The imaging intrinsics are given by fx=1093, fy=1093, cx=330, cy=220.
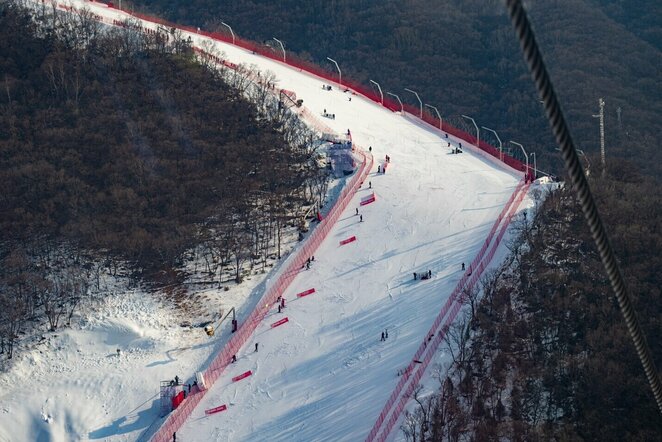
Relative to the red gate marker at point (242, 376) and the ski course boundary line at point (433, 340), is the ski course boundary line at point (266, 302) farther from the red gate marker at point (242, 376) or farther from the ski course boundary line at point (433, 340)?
the ski course boundary line at point (433, 340)

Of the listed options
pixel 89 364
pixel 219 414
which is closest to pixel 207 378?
pixel 219 414

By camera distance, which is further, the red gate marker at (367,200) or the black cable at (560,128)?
the red gate marker at (367,200)

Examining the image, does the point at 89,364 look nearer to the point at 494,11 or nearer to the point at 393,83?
the point at 393,83

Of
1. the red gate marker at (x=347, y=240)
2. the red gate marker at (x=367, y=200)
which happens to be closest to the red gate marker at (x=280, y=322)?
the red gate marker at (x=347, y=240)

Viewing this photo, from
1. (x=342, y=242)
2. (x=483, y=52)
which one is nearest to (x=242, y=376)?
(x=342, y=242)

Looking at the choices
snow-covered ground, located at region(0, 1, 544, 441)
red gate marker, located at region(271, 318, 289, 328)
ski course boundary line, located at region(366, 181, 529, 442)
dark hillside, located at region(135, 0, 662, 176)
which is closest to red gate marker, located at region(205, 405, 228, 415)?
snow-covered ground, located at region(0, 1, 544, 441)

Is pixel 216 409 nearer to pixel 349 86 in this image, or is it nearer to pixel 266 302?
pixel 266 302

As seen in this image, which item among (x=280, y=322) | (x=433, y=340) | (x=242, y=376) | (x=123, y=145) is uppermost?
(x=123, y=145)
